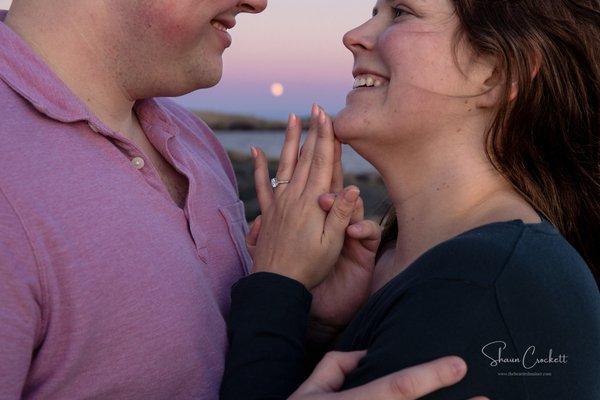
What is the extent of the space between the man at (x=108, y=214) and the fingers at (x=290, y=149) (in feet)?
0.87

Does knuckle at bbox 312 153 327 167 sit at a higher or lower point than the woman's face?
lower

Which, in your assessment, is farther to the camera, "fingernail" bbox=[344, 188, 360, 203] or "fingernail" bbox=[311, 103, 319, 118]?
"fingernail" bbox=[311, 103, 319, 118]

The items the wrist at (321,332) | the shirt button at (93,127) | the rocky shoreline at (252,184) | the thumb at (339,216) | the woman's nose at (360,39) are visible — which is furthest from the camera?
the rocky shoreline at (252,184)

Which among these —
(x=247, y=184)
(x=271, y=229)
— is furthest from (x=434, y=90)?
(x=247, y=184)

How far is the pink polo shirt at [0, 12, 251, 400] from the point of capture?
62.6 inches

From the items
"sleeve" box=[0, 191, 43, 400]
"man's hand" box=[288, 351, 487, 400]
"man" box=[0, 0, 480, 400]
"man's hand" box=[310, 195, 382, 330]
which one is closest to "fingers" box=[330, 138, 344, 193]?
"man's hand" box=[310, 195, 382, 330]

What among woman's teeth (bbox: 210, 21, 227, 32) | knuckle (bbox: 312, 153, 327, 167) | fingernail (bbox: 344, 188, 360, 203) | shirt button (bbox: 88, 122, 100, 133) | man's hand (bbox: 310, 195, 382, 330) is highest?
woman's teeth (bbox: 210, 21, 227, 32)

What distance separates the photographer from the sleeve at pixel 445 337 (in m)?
1.53

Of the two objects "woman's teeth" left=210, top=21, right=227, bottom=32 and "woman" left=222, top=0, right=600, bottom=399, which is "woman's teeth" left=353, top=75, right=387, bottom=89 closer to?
"woman" left=222, top=0, right=600, bottom=399

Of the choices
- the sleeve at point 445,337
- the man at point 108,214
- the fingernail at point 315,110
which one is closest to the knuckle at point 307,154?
the fingernail at point 315,110

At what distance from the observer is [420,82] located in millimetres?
2051

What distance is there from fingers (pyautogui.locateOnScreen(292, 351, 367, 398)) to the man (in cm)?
2

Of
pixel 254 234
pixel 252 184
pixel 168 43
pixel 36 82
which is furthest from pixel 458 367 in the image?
pixel 252 184

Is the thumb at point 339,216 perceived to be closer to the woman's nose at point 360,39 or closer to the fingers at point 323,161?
the fingers at point 323,161
